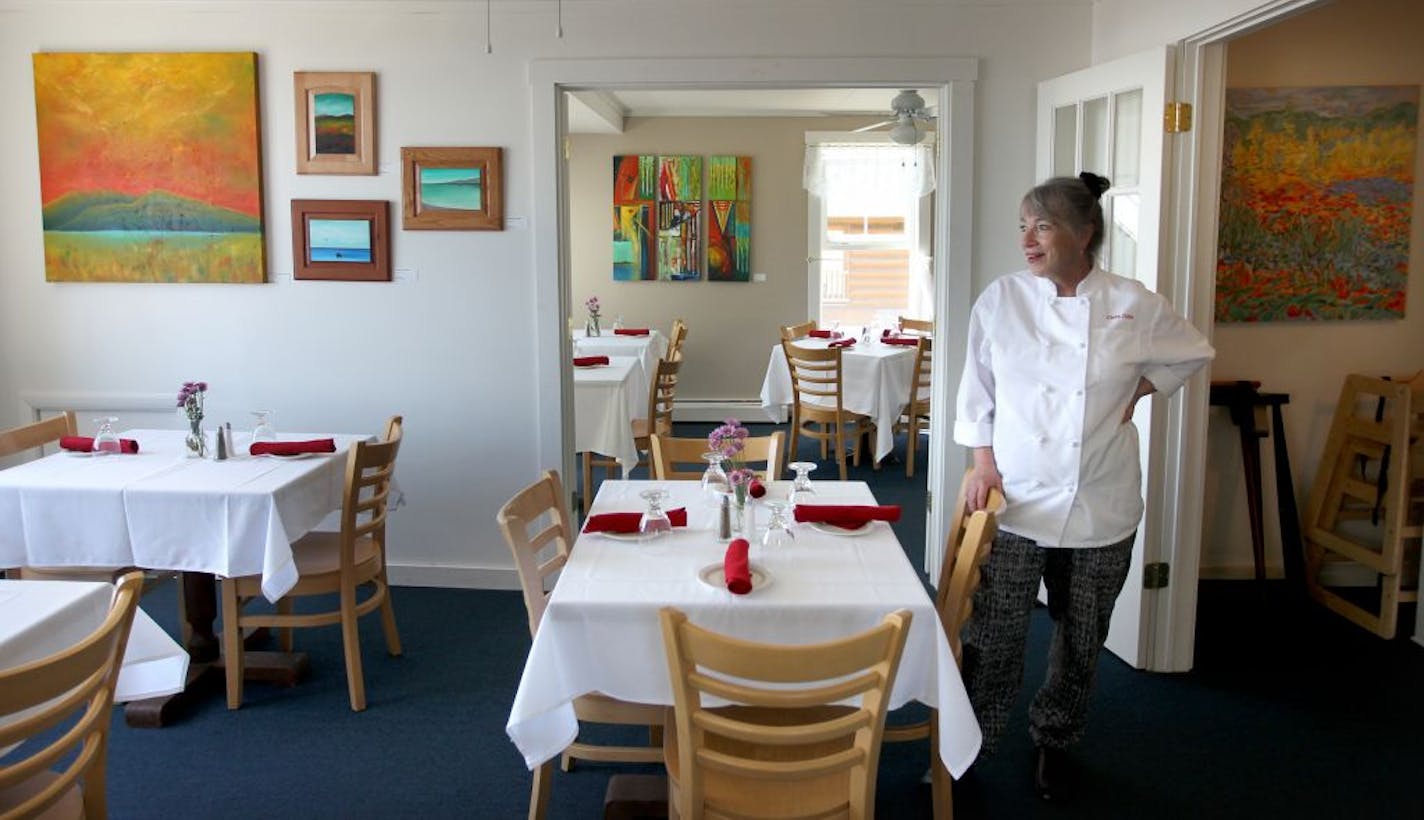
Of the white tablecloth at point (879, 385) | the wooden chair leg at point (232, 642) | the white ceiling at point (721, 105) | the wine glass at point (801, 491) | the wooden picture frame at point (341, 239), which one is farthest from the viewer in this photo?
the white ceiling at point (721, 105)

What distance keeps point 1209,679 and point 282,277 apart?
3858mm

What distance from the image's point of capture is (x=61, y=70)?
4.44 meters

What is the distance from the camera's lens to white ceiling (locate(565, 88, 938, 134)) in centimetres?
766

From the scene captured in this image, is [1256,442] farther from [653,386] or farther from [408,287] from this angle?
[408,287]

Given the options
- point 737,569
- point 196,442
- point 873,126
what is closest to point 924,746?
point 737,569

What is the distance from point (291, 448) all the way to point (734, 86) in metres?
2.19

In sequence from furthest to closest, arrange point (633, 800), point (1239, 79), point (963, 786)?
point (1239, 79), point (963, 786), point (633, 800)

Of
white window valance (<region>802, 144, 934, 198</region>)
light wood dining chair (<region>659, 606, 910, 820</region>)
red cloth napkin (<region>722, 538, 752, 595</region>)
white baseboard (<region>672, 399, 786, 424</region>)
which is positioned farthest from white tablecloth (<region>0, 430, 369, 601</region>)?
white window valance (<region>802, 144, 934, 198</region>)

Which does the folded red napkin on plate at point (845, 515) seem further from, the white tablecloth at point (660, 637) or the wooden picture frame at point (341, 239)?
the wooden picture frame at point (341, 239)

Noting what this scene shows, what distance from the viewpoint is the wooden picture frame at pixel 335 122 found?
14.4ft

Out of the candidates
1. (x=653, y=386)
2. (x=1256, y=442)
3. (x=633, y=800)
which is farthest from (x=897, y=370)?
(x=633, y=800)

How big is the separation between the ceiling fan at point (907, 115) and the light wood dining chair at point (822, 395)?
155cm

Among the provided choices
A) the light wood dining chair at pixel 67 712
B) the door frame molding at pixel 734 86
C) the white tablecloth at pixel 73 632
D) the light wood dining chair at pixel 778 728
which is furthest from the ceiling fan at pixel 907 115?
the light wood dining chair at pixel 67 712

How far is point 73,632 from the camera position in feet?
7.29
